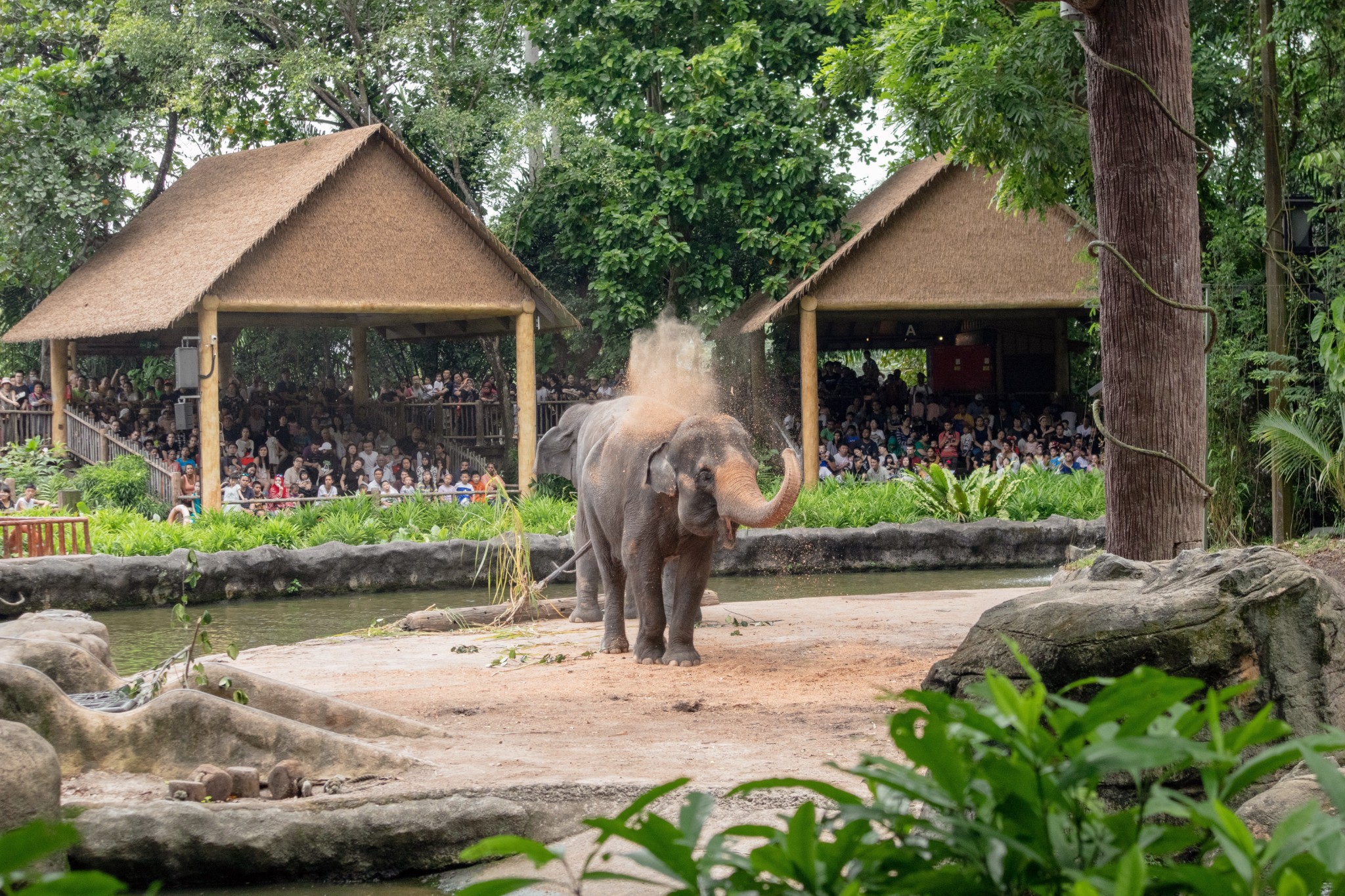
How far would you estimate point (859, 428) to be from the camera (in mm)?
23734

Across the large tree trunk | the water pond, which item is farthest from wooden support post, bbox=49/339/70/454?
the large tree trunk

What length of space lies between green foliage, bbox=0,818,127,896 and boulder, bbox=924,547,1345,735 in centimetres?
409

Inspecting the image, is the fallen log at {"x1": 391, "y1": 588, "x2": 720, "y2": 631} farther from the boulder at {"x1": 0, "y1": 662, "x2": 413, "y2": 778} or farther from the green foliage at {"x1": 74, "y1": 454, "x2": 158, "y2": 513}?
the green foliage at {"x1": 74, "y1": 454, "x2": 158, "y2": 513}

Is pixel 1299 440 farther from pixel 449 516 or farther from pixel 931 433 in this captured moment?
pixel 931 433

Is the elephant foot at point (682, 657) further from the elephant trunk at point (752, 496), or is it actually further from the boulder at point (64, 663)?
the boulder at point (64, 663)

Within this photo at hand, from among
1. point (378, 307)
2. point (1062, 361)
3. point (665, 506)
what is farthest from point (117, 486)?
point (1062, 361)

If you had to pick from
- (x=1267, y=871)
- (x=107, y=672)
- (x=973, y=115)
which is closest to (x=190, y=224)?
(x=973, y=115)

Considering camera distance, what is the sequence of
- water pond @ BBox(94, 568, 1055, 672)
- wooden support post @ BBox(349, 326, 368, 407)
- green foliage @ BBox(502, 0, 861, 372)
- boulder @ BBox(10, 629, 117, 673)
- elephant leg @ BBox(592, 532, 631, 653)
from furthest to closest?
1. wooden support post @ BBox(349, 326, 368, 407)
2. green foliage @ BBox(502, 0, 861, 372)
3. water pond @ BBox(94, 568, 1055, 672)
4. elephant leg @ BBox(592, 532, 631, 653)
5. boulder @ BBox(10, 629, 117, 673)

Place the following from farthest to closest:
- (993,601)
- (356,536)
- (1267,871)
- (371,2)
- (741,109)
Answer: (371,2), (741,109), (356,536), (993,601), (1267,871)

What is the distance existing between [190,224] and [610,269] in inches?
250

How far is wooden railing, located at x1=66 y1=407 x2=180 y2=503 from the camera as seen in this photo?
19.5 meters

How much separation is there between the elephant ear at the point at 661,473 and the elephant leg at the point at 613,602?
41.4 inches

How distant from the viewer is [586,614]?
11.7 metres

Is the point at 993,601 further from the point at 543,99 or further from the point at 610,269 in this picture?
the point at 543,99
